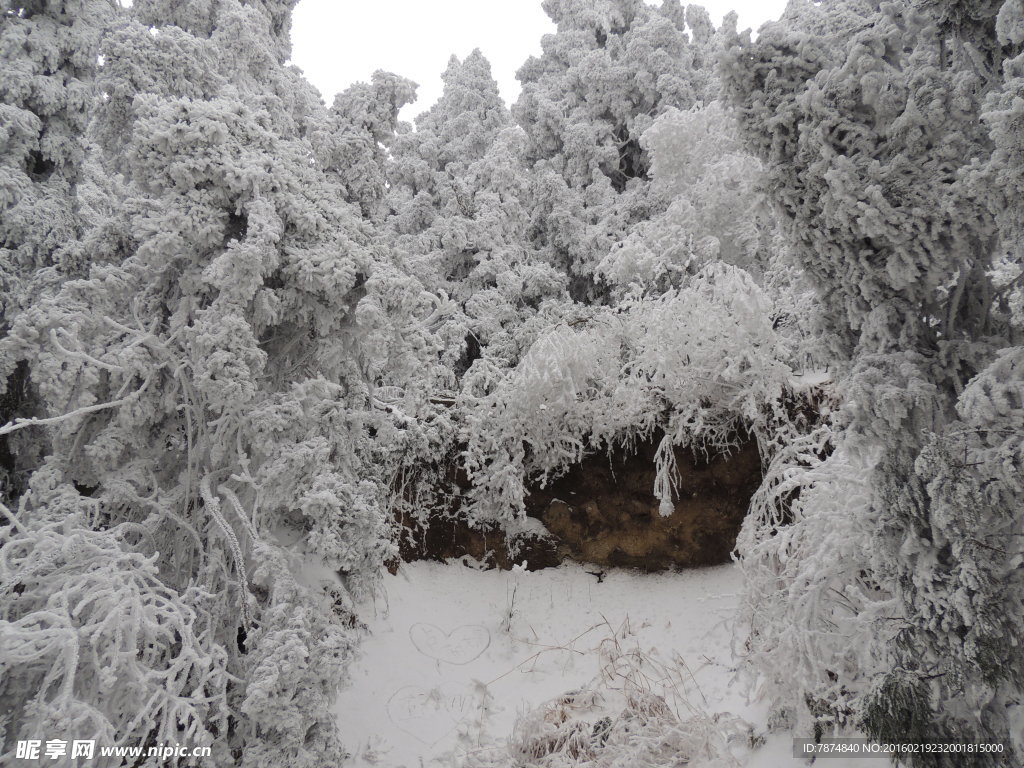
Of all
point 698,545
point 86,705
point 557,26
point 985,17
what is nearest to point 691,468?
point 698,545

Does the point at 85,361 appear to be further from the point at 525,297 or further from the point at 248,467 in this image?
the point at 525,297

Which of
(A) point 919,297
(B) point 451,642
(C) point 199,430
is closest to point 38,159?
(C) point 199,430

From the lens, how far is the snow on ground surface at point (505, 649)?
5.18 meters

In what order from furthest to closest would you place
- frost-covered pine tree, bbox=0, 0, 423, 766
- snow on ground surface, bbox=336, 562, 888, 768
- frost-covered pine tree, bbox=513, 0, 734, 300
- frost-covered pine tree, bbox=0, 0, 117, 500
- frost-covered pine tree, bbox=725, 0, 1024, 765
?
frost-covered pine tree, bbox=513, 0, 734, 300
frost-covered pine tree, bbox=0, 0, 117, 500
snow on ground surface, bbox=336, 562, 888, 768
frost-covered pine tree, bbox=0, 0, 423, 766
frost-covered pine tree, bbox=725, 0, 1024, 765

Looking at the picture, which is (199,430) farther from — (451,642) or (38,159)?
(38,159)

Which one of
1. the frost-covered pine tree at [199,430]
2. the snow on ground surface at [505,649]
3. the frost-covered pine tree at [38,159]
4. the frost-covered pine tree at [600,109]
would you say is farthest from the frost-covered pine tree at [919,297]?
the frost-covered pine tree at [600,109]

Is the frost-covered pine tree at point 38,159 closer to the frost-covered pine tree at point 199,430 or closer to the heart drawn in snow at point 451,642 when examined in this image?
the frost-covered pine tree at point 199,430

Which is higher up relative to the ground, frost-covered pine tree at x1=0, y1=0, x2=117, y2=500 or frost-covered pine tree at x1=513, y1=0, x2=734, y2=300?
frost-covered pine tree at x1=513, y1=0, x2=734, y2=300

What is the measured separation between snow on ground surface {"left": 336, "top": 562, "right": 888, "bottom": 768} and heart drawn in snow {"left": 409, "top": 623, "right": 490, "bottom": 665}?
0.04ft

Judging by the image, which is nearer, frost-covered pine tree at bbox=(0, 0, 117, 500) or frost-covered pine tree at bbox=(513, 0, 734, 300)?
frost-covered pine tree at bbox=(0, 0, 117, 500)

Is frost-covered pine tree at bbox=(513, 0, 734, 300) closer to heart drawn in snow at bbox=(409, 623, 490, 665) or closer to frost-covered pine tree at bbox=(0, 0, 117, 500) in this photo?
heart drawn in snow at bbox=(409, 623, 490, 665)

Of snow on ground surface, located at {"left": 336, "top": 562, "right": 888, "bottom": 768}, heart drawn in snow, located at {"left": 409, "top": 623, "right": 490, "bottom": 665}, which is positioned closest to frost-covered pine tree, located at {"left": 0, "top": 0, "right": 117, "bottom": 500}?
snow on ground surface, located at {"left": 336, "top": 562, "right": 888, "bottom": 768}

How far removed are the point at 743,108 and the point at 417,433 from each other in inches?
193

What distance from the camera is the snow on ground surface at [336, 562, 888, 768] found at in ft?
17.0
